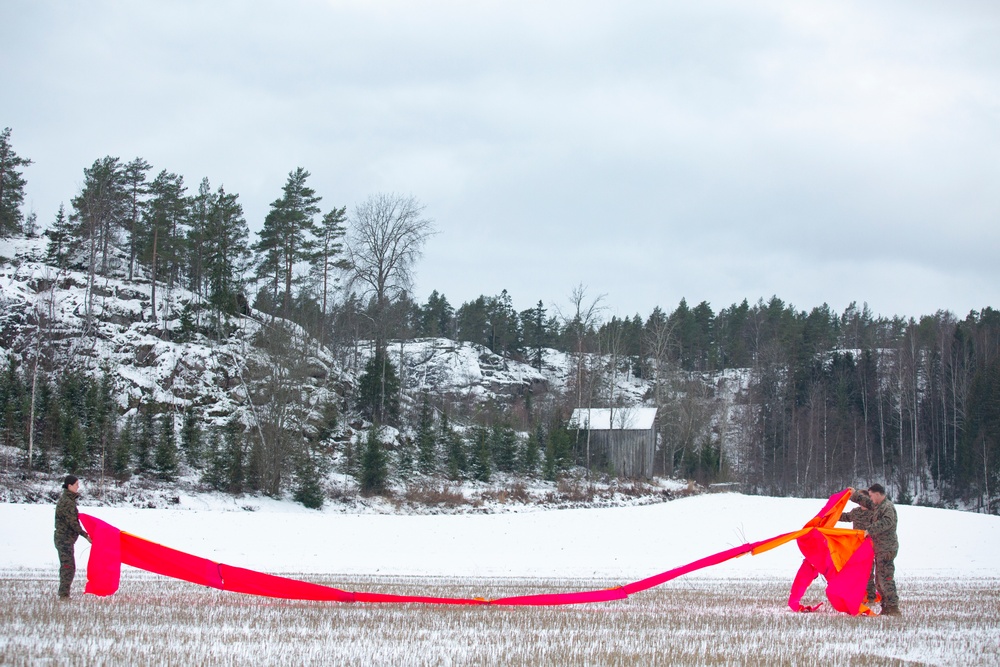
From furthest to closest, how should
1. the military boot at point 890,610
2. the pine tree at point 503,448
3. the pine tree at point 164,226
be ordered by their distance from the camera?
1. the pine tree at point 164,226
2. the pine tree at point 503,448
3. the military boot at point 890,610

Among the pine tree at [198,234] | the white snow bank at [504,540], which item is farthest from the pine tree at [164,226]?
the white snow bank at [504,540]

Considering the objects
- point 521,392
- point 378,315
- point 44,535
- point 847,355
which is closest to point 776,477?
point 847,355

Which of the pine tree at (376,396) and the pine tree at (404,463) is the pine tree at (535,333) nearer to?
the pine tree at (376,396)

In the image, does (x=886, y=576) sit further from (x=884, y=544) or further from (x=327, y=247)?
(x=327, y=247)

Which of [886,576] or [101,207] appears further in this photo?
[101,207]

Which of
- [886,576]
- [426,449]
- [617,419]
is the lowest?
[886,576]

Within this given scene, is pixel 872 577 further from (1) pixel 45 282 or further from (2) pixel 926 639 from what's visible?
(1) pixel 45 282

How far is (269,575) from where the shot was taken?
1179 cm

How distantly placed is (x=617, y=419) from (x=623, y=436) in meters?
1.63

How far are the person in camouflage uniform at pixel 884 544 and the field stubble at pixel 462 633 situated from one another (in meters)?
0.40

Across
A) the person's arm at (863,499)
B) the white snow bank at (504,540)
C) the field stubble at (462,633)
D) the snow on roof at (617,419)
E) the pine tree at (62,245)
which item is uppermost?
the pine tree at (62,245)

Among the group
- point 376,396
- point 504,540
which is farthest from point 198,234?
point 504,540

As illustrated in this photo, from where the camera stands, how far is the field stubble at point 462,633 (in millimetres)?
7844

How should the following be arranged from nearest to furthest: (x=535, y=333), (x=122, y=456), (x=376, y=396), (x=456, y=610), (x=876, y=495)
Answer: (x=456, y=610) → (x=876, y=495) → (x=122, y=456) → (x=376, y=396) → (x=535, y=333)
